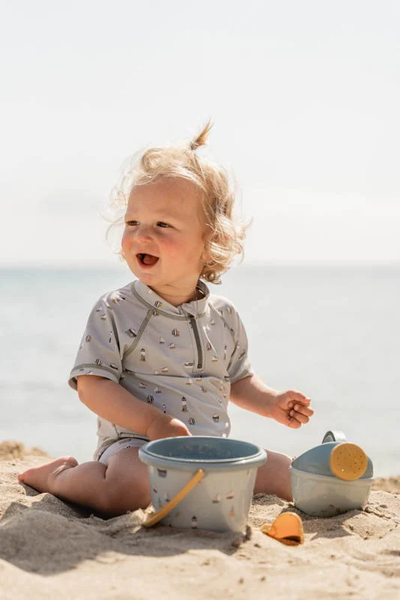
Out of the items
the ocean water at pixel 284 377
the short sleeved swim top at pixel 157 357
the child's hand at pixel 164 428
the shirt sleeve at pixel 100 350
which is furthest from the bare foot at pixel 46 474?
the ocean water at pixel 284 377

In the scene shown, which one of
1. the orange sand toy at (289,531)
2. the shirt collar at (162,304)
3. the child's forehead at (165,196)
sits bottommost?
the orange sand toy at (289,531)

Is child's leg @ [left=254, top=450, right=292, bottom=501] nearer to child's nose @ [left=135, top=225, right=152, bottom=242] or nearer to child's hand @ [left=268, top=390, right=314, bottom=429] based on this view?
child's hand @ [left=268, top=390, right=314, bottom=429]

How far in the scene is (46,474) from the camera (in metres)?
2.89

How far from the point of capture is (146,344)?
2850mm

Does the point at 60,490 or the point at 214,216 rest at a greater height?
the point at 214,216

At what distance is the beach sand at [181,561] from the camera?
5.54 feet

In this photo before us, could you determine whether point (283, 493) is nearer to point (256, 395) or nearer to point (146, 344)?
point (256, 395)

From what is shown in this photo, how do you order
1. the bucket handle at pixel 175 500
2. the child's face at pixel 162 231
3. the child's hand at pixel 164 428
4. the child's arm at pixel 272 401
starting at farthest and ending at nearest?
the child's arm at pixel 272 401, the child's face at pixel 162 231, the child's hand at pixel 164 428, the bucket handle at pixel 175 500

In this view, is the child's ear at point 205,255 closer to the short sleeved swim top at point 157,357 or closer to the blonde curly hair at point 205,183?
the blonde curly hair at point 205,183

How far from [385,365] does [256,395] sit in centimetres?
908

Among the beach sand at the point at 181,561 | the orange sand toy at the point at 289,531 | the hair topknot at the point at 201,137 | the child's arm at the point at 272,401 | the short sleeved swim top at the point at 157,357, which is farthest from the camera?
the hair topknot at the point at 201,137

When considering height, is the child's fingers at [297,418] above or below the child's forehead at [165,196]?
below

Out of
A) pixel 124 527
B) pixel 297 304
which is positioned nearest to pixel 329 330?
pixel 297 304

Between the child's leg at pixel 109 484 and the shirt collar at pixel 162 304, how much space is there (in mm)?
558
